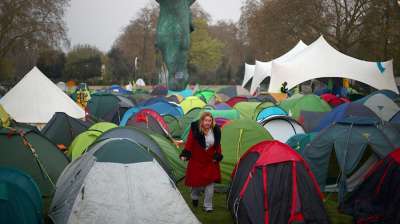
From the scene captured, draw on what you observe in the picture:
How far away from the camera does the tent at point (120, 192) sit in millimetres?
6266

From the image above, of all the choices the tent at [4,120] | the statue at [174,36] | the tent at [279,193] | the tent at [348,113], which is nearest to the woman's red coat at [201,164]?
the tent at [279,193]

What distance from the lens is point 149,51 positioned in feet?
223

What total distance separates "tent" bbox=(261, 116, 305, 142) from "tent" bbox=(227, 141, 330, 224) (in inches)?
207

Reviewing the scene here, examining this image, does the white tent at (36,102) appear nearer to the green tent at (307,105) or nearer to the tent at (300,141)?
the green tent at (307,105)

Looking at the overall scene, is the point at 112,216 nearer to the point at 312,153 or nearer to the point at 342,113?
the point at 312,153

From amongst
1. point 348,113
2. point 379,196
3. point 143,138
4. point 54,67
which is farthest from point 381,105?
point 54,67

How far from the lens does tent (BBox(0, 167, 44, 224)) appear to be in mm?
6004

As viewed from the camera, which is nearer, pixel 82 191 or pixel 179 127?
pixel 82 191

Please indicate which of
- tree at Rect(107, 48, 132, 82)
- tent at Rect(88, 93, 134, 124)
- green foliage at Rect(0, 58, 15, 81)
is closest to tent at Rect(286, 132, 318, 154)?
tent at Rect(88, 93, 134, 124)

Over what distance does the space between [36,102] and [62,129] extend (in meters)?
3.67

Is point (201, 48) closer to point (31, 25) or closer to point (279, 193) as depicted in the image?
point (31, 25)

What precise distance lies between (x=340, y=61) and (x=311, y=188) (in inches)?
700

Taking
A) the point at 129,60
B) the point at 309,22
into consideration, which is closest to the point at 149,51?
the point at 129,60

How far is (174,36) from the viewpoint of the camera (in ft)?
86.7
